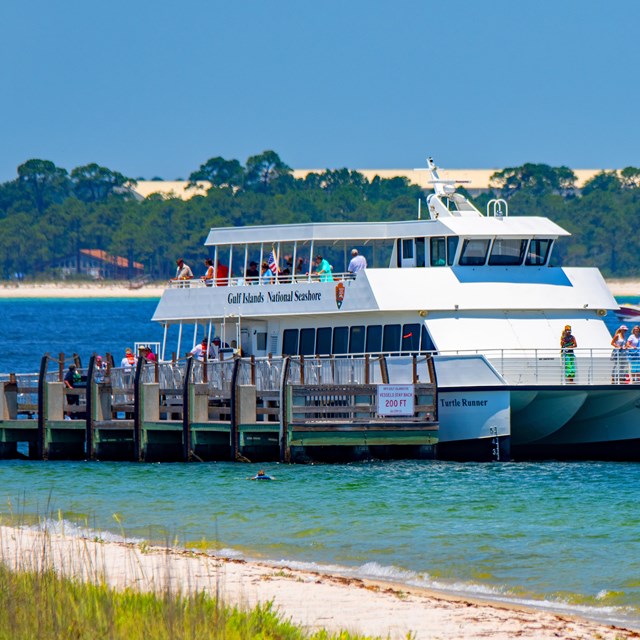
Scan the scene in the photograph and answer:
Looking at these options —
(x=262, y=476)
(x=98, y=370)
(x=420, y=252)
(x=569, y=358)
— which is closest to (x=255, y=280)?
(x=420, y=252)

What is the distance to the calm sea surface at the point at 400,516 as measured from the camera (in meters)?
19.4

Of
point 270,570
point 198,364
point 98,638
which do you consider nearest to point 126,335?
point 198,364

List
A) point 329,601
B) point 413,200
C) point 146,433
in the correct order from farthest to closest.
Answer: point 413,200, point 146,433, point 329,601

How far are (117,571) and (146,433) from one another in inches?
493

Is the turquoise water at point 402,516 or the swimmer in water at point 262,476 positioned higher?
the swimmer in water at point 262,476

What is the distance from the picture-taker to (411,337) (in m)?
30.0

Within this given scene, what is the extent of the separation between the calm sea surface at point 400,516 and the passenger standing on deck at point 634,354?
6.30ft

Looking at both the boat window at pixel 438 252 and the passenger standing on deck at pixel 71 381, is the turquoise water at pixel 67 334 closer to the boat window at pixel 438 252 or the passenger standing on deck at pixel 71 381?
the passenger standing on deck at pixel 71 381

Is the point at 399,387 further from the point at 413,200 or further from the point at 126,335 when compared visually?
the point at 413,200

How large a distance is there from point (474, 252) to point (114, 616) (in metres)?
18.7

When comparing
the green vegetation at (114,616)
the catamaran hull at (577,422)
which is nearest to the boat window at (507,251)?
the catamaran hull at (577,422)

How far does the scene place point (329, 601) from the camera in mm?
17156

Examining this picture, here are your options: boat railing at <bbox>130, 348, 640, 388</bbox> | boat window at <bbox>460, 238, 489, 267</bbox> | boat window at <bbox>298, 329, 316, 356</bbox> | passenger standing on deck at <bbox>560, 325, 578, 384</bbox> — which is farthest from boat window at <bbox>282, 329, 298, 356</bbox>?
passenger standing on deck at <bbox>560, 325, 578, 384</bbox>

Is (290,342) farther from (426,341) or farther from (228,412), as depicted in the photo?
(426,341)
